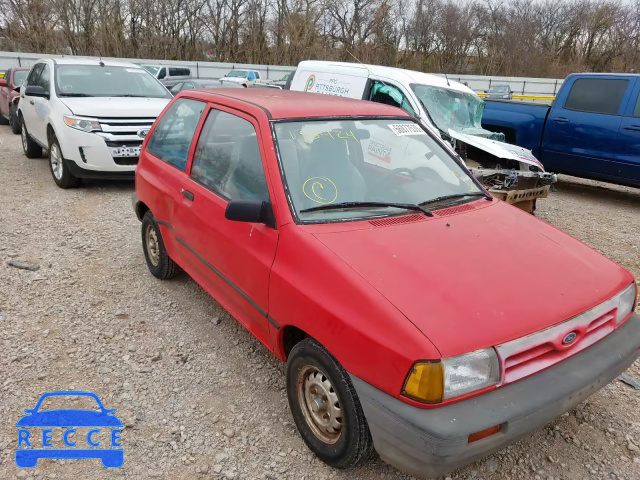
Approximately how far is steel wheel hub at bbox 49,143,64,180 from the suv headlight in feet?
21.9

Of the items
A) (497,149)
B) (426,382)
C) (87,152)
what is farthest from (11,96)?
(426,382)

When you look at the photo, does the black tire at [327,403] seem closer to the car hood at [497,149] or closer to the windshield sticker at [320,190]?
the windshield sticker at [320,190]

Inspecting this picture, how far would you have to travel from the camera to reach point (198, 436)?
268 centimetres

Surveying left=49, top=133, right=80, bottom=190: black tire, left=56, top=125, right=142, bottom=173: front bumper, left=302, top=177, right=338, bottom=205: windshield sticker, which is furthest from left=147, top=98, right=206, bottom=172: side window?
left=49, top=133, right=80, bottom=190: black tire

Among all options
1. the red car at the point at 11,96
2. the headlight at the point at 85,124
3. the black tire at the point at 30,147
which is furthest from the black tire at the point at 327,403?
the red car at the point at 11,96

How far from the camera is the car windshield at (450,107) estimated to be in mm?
7029

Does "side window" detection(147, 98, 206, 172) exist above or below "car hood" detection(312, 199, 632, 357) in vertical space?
above

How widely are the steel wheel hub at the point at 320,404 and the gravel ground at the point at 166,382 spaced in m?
0.19

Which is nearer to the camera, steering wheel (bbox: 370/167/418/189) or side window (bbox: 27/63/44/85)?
steering wheel (bbox: 370/167/418/189)

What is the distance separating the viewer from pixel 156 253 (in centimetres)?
432

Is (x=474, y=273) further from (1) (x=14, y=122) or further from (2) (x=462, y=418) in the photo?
(1) (x=14, y=122)

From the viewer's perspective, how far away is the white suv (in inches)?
264

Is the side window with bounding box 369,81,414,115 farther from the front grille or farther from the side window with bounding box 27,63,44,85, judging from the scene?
the side window with bounding box 27,63,44,85

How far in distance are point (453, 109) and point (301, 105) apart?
4.72 metres
